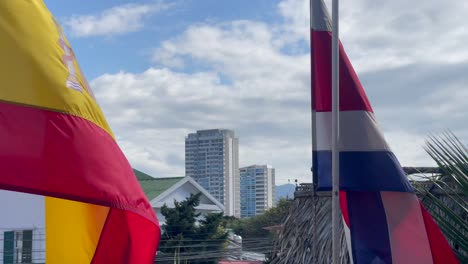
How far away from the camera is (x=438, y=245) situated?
6613 millimetres

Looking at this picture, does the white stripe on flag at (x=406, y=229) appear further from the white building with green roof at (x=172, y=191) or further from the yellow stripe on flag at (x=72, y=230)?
the white building with green roof at (x=172, y=191)

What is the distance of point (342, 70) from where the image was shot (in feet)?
21.9

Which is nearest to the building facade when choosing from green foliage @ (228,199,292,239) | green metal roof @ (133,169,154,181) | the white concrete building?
green foliage @ (228,199,292,239)

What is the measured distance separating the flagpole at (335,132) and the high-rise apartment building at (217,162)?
277 feet

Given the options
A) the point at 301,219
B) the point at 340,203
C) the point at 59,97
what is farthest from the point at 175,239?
the point at 59,97

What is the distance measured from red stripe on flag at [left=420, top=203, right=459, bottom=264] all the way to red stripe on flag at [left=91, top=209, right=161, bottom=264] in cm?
236

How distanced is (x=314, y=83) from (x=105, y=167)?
225 cm

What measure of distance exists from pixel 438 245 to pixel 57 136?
3187mm

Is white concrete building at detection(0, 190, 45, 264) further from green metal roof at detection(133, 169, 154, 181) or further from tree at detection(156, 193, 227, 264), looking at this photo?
green metal roof at detection(133, 169, 154, 181)

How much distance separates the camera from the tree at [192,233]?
81.5 ft

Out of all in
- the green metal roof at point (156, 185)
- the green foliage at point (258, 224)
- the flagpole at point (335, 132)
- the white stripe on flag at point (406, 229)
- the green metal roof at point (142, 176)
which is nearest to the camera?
the flagpole at point (335, 132)

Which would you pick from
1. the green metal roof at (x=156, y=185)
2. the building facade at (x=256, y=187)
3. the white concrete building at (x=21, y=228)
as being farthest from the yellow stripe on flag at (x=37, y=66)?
the building facade at (x=256, y=187)

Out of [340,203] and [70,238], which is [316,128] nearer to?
[340,203]

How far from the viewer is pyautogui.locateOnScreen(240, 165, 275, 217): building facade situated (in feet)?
345
